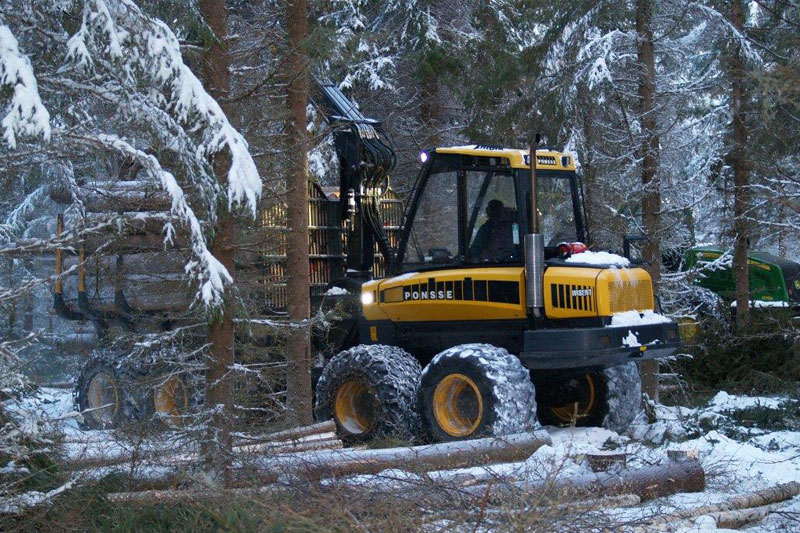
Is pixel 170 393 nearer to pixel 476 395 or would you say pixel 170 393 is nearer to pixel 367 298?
pixel 367 298

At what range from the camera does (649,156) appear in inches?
556

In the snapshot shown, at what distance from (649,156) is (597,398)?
13.8 feet

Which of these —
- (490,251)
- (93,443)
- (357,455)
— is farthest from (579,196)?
(93,443)

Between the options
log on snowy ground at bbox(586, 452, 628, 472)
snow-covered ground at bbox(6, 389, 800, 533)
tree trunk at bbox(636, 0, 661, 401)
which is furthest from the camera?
tree trunk at bbox(636, 0, 661, 401)

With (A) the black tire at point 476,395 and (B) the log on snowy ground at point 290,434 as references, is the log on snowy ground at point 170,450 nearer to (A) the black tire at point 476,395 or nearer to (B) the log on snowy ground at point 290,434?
(B) the log on snowy ground at point 290,434

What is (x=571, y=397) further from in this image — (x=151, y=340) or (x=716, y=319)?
(x=716, y=319)

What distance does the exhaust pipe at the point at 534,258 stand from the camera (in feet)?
32.4

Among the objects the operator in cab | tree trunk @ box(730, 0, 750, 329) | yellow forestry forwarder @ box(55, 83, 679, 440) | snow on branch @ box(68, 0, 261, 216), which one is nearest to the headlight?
yellow forestry forwarder @ box(55, 83, 679, 440)

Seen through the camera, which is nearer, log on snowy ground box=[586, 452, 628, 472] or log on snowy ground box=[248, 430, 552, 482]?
log on snowy ground box=[248, 430, 552, 482]

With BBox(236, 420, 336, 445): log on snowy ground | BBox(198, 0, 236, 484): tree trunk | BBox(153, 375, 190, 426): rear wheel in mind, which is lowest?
BBox(236, 420, 336, 445): log on snowy ground

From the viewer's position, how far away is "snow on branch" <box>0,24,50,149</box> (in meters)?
5.82

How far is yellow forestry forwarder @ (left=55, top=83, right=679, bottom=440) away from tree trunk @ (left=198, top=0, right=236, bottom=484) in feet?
6.76

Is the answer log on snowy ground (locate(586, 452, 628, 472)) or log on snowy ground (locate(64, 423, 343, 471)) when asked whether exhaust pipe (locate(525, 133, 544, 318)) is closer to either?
log on snowy ground (locate(586, 452, 628, 472))

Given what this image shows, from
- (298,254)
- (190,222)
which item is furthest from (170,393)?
(190,222)
